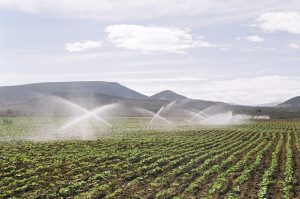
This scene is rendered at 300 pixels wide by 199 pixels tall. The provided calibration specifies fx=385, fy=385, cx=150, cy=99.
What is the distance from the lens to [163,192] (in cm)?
1822

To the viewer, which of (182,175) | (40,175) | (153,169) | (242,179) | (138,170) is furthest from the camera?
(153,169)

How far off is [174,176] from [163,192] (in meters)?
4.23

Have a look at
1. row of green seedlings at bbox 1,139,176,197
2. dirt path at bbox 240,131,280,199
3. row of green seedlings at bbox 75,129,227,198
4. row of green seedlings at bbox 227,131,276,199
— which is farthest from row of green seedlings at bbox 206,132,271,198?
row of green seedlings at bbox 1,139,176,197

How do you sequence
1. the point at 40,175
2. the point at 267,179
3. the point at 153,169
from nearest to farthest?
1. the point at 40,175
2. the point at 267,179
3. the point at 153,169

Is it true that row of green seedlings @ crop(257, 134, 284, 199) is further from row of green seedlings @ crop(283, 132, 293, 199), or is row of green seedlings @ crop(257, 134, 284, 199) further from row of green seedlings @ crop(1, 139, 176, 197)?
row of green seedlings @ crop(1, 139, 176, 197)

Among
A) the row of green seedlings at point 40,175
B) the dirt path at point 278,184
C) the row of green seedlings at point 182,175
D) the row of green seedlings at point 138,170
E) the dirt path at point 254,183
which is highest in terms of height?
the row of green seedlings at point 40,175

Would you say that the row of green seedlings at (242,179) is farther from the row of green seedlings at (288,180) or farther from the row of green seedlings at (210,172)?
the row of green seedlings at (288,180)

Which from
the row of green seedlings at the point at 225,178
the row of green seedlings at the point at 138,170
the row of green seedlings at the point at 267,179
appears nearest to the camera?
the row of green seedlings at the point at 138,170

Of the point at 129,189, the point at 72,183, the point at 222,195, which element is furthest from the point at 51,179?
the point at 222,195

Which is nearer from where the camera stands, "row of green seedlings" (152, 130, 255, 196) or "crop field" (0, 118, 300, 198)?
"crop field" (0, 118, 300, 198)

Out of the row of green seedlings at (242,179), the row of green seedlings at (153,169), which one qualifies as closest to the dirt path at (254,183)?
the row of green seedlings at (242,179)

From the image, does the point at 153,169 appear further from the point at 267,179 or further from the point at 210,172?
the point at 267,179

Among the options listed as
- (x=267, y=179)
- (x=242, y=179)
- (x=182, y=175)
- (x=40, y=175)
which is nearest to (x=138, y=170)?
(x=182, y=175)

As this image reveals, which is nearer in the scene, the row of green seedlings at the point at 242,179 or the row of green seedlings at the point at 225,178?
the row of green seedlings at the point at 242,179
